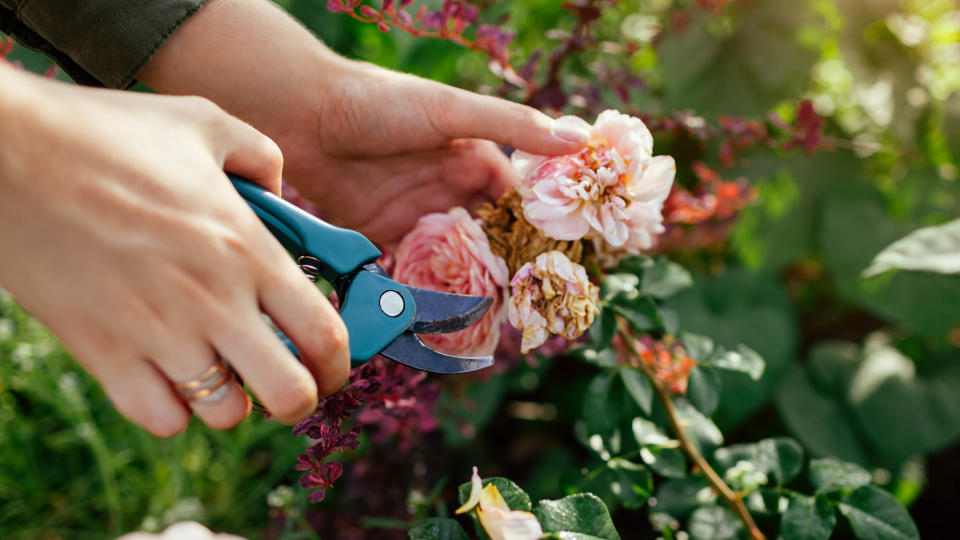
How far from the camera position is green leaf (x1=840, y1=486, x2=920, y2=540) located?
97 centimetres

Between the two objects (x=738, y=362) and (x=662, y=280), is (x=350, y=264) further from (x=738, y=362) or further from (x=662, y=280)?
(x=738, y=362)

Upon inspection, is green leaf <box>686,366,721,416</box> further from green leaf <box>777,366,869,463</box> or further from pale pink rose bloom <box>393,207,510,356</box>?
green leaf <box>777,366,869,463</box>

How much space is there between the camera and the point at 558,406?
176 cm

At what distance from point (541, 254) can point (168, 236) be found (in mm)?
490

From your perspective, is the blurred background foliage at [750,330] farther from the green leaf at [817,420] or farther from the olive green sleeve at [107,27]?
the olive green sleeve at [107,27]

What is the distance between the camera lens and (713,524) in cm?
108

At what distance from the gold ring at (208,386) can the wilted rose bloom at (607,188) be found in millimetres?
455

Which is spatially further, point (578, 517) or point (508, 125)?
point (508, 125)

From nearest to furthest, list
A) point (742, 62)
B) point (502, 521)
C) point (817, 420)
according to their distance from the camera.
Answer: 1. point (502, 521)
2. point (817, 420)
3. point (742, 62)

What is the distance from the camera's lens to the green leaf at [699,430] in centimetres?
115

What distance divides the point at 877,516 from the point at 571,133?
743mm

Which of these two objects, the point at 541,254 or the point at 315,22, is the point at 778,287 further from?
the point at 315,22

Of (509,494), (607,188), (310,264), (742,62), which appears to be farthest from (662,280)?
(742,62)

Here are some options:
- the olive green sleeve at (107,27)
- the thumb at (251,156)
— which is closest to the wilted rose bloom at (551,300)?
the thumb at (251,156)
